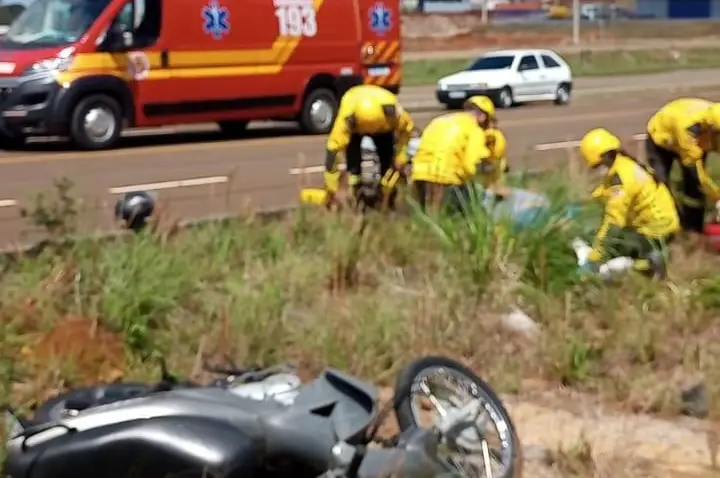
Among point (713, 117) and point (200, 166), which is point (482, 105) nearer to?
point (713, 117)

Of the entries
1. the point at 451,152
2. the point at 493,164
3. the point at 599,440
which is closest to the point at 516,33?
the point at 493,164

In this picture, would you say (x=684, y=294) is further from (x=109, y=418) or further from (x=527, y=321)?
(x=109, y=418)

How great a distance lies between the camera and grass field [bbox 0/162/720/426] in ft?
20.8

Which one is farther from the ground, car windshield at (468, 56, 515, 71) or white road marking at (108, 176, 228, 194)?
white road marking at (108, 176, 228, 194)

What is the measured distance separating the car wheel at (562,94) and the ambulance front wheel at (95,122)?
15.6 m

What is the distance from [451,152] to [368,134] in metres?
1.11

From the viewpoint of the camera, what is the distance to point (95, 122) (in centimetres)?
1748

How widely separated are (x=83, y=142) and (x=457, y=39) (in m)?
57.2

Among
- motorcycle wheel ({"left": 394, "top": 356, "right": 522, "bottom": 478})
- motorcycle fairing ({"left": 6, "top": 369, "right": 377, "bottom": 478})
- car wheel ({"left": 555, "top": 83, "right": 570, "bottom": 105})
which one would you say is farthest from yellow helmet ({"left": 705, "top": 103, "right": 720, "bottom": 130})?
car wheel ({"left": 555, "top": 83, "right": 570, "bottom": 105})

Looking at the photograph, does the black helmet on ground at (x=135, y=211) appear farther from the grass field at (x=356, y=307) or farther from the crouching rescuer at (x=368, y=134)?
the crouching rescuer at (x=368, y=134)

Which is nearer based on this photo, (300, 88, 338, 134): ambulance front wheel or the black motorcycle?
the black motorcycle

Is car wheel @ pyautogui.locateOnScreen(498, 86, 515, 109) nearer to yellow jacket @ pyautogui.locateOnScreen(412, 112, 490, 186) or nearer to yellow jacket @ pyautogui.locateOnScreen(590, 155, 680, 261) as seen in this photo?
yellow jacket @ pyautogui.locateOnScreen(412, 112, 490, 186)

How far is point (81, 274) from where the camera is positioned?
268 inches

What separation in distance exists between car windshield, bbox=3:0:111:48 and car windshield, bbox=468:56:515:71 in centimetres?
1475
